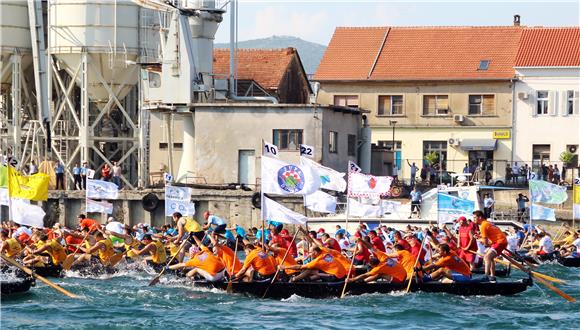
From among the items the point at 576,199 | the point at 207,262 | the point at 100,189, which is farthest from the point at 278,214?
the point at 576,199

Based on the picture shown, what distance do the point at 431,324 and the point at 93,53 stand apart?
109 ft

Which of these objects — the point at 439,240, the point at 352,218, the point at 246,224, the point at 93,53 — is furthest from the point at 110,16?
the point at 439,240

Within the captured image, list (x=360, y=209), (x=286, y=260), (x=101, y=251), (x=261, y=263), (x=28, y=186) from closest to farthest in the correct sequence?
(x=261, y=263)
(x=286, y=260)
(x=28, y=186)
(x=101, y=251)
(x=360, y=209)

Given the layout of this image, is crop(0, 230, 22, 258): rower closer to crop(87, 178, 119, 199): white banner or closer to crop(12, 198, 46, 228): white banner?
crop(12, 198, 46, 228): white banner

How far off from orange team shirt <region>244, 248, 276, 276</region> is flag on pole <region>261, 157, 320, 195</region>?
2474 millimetres

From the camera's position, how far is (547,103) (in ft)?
211

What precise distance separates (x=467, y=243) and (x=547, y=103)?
31.0 metres

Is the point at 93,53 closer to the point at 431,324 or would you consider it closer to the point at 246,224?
the point at 246,224

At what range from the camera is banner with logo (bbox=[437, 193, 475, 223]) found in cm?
4431

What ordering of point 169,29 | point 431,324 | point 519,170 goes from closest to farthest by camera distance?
point 431,324
point 169,29
point 519,170

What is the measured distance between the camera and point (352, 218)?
47375mm

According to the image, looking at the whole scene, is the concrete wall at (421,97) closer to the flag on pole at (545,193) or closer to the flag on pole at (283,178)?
the flag on pole at (545,193)

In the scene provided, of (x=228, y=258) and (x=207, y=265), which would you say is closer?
(x=207, y=265)

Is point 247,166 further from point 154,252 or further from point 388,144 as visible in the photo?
point 154,252
